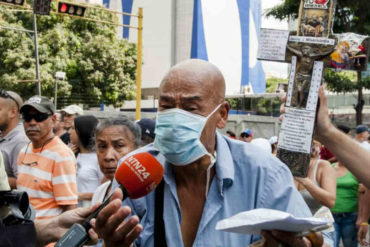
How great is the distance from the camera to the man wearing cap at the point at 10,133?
5266 millimetres

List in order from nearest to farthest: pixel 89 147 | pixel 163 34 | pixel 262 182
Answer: pixel 262 182 < pixel 89 147 < pixel 163 34

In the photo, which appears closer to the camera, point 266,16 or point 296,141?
point 296,141

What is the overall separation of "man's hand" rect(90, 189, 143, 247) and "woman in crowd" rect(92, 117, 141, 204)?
1.83 m

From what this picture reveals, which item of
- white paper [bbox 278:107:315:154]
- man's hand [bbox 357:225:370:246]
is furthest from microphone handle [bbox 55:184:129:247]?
man's hand [bbox 357:225:370:246]

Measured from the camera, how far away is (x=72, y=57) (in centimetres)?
2911

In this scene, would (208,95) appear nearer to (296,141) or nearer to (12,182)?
(296,141)

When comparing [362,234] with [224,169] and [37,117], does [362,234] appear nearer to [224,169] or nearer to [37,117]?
[37,117]

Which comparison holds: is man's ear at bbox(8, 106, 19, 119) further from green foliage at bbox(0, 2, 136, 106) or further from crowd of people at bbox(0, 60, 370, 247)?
green foliage at bbox(0, 2, 136, 106)

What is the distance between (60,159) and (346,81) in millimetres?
13862

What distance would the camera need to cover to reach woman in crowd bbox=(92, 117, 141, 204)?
3914 mm

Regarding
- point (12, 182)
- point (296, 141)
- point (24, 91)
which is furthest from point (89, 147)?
point (24, 91)

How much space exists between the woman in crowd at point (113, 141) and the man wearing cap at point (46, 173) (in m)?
0.61

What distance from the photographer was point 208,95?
2.57 m

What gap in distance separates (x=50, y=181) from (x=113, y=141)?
0.87 meters
